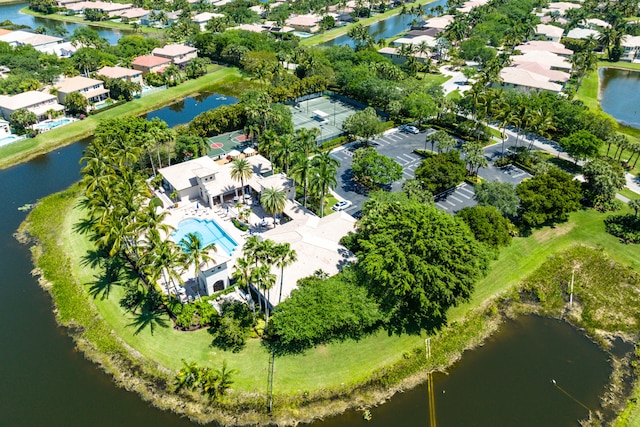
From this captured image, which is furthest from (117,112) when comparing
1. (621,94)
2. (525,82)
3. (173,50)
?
(621,94)

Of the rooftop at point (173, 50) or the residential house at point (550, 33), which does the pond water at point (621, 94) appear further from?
the rooftop at point (173, 50)

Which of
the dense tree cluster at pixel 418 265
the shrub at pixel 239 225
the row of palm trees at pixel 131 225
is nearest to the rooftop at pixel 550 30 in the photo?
the dense tree cluster at pixel 418 265

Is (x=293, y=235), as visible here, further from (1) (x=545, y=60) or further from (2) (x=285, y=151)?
(1) (x=545, y=60)

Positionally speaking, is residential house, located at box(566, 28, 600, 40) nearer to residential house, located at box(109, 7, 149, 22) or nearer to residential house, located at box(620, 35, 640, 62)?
residential house, located at box(620, 35, 640, 62)

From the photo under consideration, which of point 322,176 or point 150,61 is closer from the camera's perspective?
point 322,176

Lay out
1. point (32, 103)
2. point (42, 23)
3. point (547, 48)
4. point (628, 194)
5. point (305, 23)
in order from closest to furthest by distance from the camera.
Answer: point (628, 194), point (32, 103), point (547, 48), point (305, 23), point (42, 23)
